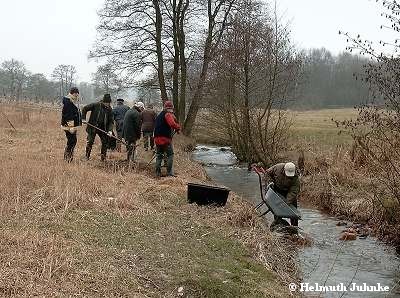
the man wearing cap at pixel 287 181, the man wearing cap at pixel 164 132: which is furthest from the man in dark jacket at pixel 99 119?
the man wearing cap at pixel 287 181

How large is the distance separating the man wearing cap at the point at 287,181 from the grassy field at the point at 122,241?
3.32ft

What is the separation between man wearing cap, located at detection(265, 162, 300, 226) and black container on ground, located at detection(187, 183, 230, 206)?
1.21 m

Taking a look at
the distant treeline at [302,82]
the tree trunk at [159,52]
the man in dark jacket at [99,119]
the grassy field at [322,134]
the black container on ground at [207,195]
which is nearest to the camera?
the black container on ground at [207,195]

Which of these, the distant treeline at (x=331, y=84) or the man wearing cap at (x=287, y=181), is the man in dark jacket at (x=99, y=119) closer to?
the man wearing cap at (x=287, y=181)

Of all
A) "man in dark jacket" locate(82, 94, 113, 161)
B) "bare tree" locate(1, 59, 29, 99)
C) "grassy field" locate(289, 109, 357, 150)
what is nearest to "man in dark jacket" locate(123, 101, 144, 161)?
"man in dark jacket" locate(82, 94, 113, 161)

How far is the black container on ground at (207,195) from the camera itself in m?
9.23

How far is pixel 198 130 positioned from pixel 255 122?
29.3ft

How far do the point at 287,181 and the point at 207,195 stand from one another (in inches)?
68.7

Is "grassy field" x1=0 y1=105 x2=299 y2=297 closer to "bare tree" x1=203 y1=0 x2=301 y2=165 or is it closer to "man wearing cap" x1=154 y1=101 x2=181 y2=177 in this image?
"man wearing cap" x1=154 y1=101 x2=181 y2=177

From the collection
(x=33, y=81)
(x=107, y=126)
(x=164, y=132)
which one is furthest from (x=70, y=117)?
(x=33, y=81)

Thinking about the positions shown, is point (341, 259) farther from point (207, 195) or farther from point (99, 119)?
point (99, 119)

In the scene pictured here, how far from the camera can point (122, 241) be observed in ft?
20.9

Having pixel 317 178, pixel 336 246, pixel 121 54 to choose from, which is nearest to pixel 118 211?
pixel 336 246

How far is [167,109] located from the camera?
38.4 ft
